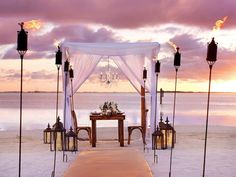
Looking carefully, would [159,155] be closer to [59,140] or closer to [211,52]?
[59,140]

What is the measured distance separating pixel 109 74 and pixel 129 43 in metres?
2.33

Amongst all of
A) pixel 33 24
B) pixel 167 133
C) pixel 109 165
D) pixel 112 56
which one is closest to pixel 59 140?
pixel 167 133

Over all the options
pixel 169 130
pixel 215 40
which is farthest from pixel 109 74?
pixel 215 40

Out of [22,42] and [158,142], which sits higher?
[22,42]

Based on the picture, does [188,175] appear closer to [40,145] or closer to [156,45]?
[156,45]

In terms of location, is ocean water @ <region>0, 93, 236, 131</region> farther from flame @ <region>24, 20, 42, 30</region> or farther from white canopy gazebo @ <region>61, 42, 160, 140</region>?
flame @ <region>24, 20, 42, 30</region>

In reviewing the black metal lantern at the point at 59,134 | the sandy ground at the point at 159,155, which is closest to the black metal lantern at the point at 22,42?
the sandy ground at the point at 159,155

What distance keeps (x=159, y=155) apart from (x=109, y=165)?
12.1ft

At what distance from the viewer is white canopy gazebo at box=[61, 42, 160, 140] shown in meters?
10.1

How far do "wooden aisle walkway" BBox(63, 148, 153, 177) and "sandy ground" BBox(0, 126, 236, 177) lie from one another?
100cm

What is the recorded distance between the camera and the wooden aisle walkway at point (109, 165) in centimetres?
530

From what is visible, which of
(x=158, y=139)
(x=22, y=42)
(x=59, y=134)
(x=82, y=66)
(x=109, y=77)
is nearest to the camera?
(x=22, y=42)

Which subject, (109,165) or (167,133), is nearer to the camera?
(109,165)

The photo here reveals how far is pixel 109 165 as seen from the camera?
5793 millimetres
